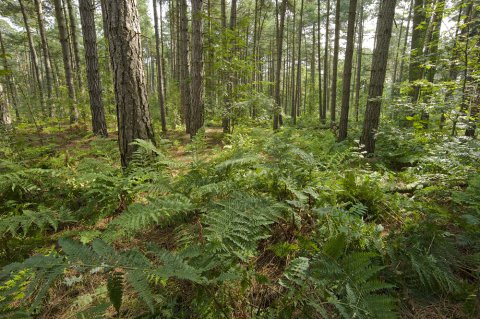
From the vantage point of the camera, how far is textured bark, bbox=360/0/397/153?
5687mm

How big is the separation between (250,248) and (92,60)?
8741 millimetres

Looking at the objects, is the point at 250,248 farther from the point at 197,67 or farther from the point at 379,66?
the point at 197,67

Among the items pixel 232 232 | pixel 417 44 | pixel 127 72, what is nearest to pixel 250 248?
pixel 232 232

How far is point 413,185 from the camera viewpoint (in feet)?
10.8

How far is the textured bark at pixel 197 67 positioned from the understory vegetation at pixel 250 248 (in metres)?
4.41

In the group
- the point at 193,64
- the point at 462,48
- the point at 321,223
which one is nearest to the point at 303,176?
the point at 321,223

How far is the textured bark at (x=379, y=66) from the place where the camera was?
5.69 metres

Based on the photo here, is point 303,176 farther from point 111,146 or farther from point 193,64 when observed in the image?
point 193,64

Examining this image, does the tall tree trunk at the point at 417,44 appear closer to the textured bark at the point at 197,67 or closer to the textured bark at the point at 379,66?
the textured bark at the point at 379,66

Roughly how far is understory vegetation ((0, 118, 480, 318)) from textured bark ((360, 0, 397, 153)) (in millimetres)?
2849

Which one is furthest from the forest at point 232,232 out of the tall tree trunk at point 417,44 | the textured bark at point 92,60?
the textured bark at point 92,60

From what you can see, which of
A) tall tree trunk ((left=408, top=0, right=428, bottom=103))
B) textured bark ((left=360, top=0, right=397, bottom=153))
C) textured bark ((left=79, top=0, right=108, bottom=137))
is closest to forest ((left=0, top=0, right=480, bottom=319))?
tall tree trunk ((left=408, top=0, right=428, bottom=103))

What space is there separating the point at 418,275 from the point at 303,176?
132 cm

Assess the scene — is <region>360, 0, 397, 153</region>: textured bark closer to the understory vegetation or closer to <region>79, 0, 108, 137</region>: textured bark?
the understory vegetation
